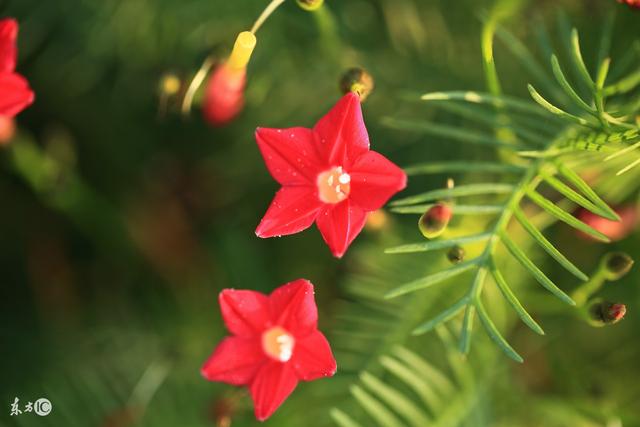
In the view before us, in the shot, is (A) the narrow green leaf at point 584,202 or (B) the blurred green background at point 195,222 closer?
(A) the narrow green leaf at point 584,202

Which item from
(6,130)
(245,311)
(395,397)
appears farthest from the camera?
(6,130)

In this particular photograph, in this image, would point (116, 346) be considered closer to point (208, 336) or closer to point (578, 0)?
point (208, 336)

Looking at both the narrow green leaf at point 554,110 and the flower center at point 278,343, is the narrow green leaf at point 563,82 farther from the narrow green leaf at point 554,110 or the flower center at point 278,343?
the flower center at point 278,343

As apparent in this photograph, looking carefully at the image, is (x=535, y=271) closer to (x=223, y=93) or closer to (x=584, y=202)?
(x=584, y=202)

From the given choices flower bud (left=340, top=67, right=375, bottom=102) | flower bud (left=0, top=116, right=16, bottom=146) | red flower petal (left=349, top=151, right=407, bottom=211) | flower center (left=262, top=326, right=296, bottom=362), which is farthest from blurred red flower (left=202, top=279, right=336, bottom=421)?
flower bud (left=0, top=116, right=16, bottom=146)

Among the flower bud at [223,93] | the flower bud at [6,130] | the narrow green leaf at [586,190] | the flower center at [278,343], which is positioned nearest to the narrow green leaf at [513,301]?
the narrow green leaf at [586,190]

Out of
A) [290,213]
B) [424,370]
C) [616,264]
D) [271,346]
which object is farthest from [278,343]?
[616,264]

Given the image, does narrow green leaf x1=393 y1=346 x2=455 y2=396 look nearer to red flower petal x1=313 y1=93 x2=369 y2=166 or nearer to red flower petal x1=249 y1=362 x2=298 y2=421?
red flower petal x1=249 y1=362 x2=298 y2=421
